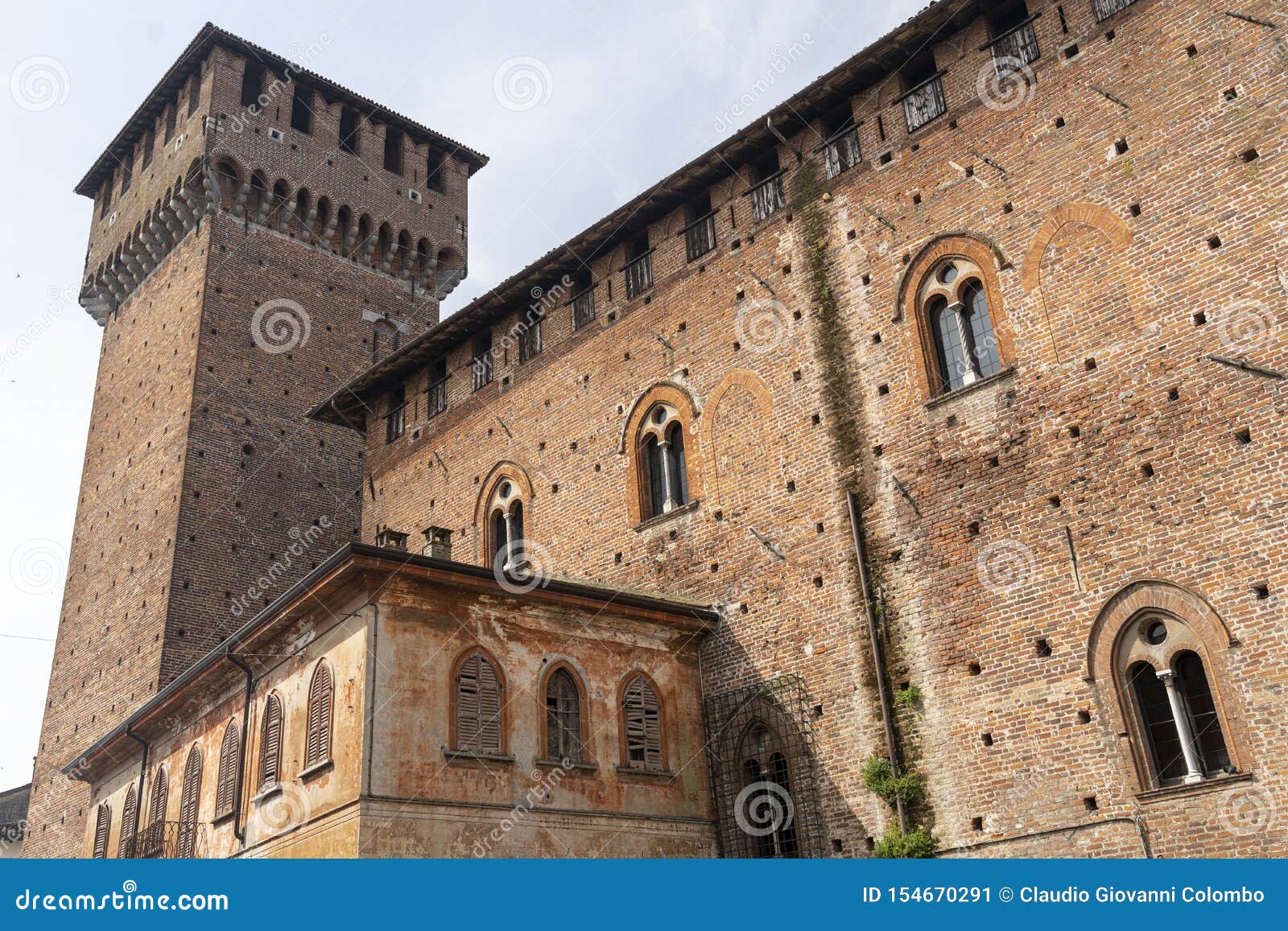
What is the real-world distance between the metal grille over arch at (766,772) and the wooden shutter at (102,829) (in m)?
10.4

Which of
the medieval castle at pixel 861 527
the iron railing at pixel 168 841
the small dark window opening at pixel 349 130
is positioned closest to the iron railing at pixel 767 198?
the medieval castle at pixel 861 527

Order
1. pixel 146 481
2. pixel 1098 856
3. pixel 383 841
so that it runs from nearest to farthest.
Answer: pixel 1098 856
pixel 383 841
pixel 146 481

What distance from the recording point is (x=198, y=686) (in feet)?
51.7

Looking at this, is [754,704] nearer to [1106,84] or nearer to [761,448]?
[761,448]

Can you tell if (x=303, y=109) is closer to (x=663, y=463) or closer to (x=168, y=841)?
(x=663, y=463)

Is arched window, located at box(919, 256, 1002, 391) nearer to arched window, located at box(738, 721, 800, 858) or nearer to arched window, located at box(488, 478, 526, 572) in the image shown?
arched window, located at box(738, 721, 800, 858)

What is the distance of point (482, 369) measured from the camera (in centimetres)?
2056

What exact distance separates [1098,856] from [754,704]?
4666 mm

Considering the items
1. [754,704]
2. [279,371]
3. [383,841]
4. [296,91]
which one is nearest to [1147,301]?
[754,704]

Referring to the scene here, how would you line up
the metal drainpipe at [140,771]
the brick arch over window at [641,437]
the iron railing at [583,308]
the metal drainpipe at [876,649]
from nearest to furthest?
the metal drainpipe at [876,649], the brick arch over window at [641,437], the metal drainpipe at [140,771], the iron railing at [583,308]

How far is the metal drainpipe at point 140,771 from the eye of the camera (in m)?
17.4

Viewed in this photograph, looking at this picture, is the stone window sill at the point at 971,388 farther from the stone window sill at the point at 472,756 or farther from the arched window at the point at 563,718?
the stone window sill at the point at 472,756

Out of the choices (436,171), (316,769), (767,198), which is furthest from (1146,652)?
(436,171)

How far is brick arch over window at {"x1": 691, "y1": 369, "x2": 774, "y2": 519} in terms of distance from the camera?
15352 millimetres
